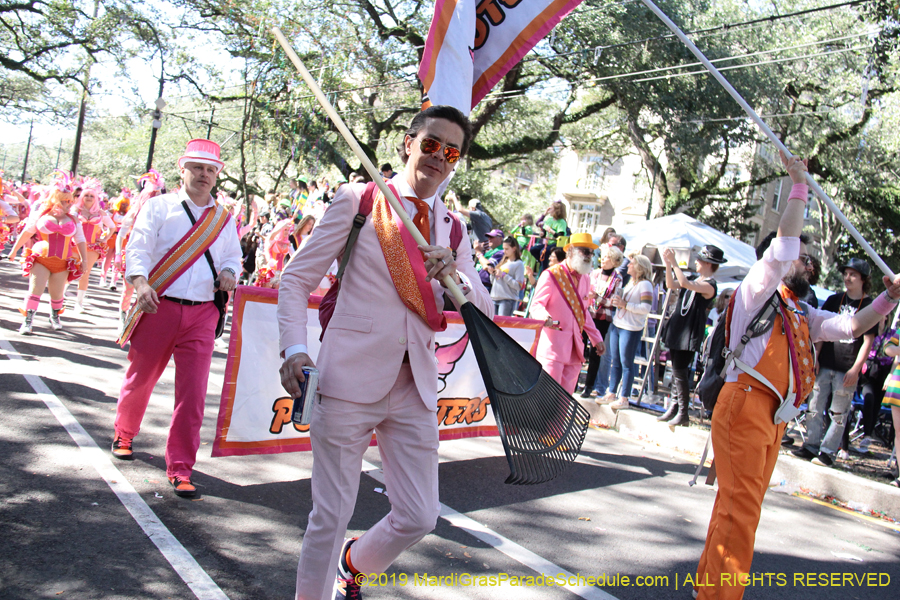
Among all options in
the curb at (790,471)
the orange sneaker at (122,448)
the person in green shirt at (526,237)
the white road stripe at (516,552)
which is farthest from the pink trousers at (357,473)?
the person in green shirt at (526,237)

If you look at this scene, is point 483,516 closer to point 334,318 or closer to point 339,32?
point 334,318

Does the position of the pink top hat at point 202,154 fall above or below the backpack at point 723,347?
above

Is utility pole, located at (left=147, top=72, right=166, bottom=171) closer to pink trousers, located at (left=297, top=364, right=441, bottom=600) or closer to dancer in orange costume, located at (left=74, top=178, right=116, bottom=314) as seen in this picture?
dancer in orange costume, located at (left=74, top=178, right=116, bottom=314)

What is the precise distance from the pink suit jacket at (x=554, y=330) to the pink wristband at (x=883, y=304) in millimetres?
3247

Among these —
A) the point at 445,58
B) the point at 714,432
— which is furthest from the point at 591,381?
the point at 445,58

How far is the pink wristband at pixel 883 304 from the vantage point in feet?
12.6

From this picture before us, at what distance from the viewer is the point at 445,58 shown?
3900 millimetres

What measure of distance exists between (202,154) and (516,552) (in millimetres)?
3271

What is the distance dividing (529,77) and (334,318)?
22.8 metres

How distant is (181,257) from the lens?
4625 mm

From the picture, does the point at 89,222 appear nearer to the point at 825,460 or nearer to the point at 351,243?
the point at 351,243

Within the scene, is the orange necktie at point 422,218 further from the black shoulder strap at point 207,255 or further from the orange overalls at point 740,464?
the black shoulder strap at point 207,255

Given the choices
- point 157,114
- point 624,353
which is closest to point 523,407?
point 624,353

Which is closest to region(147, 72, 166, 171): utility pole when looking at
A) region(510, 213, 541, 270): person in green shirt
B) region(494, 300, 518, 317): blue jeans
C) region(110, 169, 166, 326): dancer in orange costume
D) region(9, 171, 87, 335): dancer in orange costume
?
region(110, 169, 166, 326): dancer in orange costume
